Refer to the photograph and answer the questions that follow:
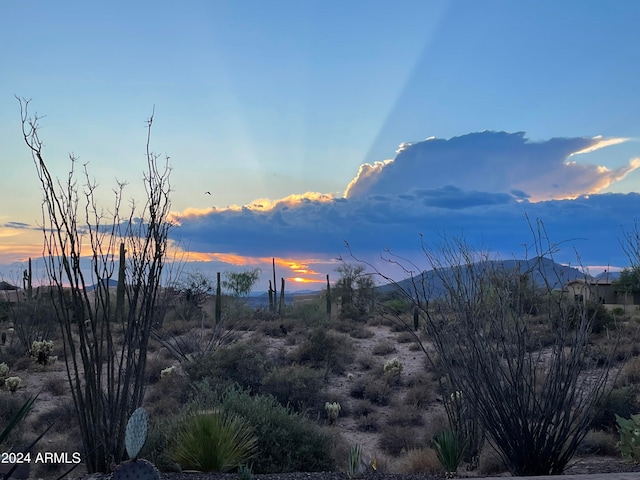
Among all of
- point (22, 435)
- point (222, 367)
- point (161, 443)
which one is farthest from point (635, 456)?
point (22, 435)

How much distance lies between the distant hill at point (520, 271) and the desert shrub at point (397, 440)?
4.20 m

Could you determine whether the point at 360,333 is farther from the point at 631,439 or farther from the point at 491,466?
the point at 631,439

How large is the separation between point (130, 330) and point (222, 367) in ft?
25.1

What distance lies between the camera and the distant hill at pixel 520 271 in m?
8.23

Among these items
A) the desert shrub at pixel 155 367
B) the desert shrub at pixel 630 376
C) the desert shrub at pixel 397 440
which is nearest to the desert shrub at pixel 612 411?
the desert shrub at pixel 630 376

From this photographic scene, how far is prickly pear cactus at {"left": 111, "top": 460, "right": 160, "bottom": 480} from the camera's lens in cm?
523

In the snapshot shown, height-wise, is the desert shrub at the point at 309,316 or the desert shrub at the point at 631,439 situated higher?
the desert shrub at the point at 309,316

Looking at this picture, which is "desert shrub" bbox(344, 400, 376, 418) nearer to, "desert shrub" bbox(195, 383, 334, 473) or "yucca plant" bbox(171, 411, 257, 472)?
"desert shrub" bbox(195, 383, 334, 473)

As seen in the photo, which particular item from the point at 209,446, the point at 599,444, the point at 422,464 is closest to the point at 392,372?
the point at 599,444

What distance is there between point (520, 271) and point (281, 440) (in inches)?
159

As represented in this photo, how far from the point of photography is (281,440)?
8578 millimetres

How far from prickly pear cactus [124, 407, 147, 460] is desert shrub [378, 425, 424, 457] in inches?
291

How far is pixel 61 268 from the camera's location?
7543mm

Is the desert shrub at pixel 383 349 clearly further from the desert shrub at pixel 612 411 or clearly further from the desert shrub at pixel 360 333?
the desert shrub at pixel 612 411
